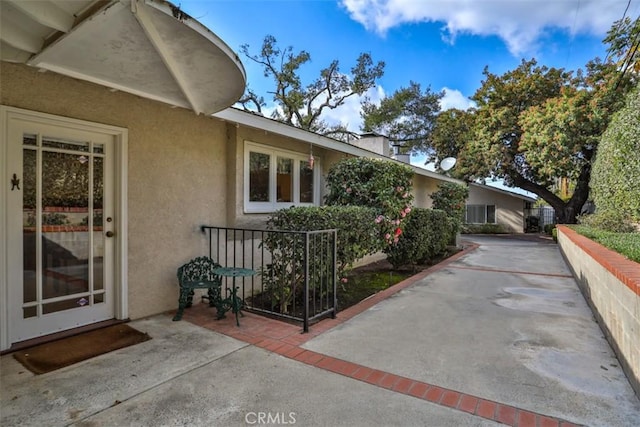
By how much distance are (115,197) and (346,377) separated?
11.1ft

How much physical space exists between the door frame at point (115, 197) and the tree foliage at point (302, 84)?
17.2m

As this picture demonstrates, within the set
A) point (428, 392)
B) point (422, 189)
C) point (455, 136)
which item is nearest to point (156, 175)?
point (428, 392)

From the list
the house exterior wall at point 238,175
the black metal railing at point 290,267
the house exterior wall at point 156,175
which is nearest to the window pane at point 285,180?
the house exterior wall at point 238,175

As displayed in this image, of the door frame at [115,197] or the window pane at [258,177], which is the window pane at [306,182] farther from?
the door frame at [115,197]

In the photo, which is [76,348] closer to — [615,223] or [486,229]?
[615,223]

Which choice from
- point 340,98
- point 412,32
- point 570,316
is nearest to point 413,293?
point 570,316

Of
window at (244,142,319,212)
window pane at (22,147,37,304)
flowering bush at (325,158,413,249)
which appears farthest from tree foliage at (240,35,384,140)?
window pane at (22,147,37,304)

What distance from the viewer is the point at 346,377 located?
2.97 m

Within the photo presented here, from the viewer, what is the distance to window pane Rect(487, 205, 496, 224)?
75.0ft

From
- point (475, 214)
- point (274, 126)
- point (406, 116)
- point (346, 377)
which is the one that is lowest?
point (346, 377)

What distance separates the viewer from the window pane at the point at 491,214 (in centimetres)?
2288

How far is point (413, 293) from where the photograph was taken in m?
6.08

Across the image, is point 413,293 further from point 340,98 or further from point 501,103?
point 340,98

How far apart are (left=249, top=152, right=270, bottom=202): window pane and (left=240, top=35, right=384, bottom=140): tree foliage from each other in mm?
15118
